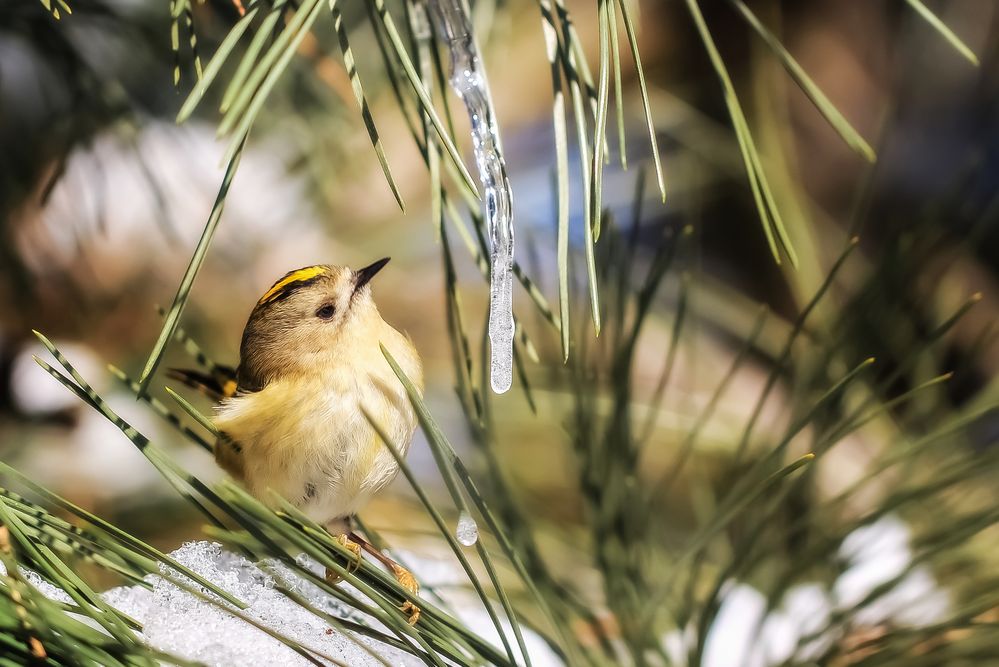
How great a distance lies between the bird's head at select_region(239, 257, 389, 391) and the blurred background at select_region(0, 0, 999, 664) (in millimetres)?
126

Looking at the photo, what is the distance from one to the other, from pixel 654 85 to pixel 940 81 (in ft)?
1.39

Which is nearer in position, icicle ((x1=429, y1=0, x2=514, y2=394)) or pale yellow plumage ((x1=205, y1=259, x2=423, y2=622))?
icicle ((x1=429, y1=0, x2=514, y2=394))

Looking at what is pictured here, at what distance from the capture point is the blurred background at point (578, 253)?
66cm

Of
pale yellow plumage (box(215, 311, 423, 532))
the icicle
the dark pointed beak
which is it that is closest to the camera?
the icicle

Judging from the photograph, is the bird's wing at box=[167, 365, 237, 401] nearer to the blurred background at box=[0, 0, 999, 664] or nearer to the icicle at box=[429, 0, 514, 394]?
the blurred background at box=[0, 0, 999, 664]

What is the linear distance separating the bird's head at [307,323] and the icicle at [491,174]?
0.61ft

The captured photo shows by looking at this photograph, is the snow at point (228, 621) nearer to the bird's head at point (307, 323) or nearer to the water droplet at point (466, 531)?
the water droplet at point (466, 531)

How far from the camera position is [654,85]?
1509mm

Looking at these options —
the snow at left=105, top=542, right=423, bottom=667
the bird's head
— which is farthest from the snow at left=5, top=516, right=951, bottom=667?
the bird's head

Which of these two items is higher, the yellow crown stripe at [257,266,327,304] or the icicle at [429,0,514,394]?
the yellow crown stripe at [257,266,327,304]

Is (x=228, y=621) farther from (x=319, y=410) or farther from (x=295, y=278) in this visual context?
(x=295, y=278)

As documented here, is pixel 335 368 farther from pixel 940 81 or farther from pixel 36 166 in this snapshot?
pixel 940 81

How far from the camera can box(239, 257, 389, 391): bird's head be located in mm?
638

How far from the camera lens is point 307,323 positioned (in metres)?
0.67
